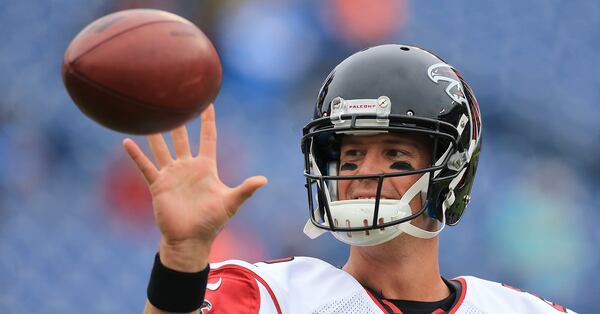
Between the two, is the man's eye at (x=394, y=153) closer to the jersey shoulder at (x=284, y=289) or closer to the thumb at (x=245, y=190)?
the jersey shoulder at (x=284, y=289)

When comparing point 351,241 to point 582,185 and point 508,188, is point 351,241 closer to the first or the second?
point 508,188

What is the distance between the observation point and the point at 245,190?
1.56m

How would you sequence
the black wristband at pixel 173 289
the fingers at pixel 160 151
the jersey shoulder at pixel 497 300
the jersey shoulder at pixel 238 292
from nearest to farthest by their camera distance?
1. the black wristband at pixel 173 289
2. the fingers at pixel 160 151
3. the jersey shoulder at pixel 238 292
4. the jersey shoulder at pixel 497 300

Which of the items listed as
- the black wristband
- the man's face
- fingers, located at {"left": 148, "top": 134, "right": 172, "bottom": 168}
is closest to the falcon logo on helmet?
the man's face

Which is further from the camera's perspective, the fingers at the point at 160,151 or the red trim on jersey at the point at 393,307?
the red trim on jersey at the point at 393,307

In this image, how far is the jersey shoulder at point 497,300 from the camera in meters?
2.05

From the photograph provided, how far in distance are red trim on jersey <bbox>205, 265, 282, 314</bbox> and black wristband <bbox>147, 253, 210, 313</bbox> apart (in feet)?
0.73

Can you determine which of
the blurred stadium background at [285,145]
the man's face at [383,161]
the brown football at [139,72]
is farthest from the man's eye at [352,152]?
the blurred stadium background at [285,145]

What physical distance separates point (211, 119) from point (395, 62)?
1.94 feet

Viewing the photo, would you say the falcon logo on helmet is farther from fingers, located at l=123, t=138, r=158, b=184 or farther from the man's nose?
fingers, located at l=123, t=138, r=158, b=184

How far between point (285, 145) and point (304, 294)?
2.34 metres

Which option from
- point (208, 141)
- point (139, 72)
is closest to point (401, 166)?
point (208, 141)

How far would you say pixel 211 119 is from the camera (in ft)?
5.80

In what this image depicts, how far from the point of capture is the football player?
1878 mm
